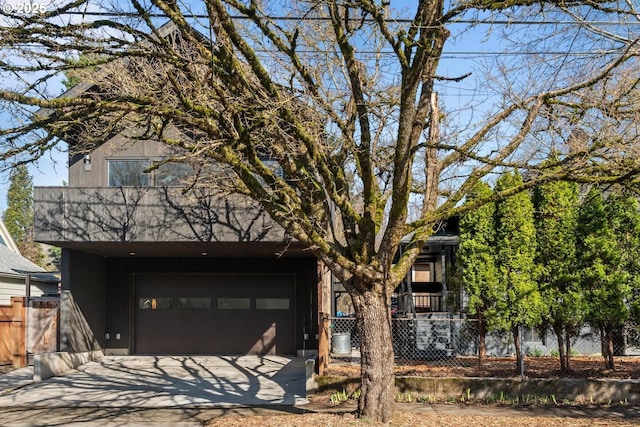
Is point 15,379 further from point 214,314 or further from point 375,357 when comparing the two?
point 375,357

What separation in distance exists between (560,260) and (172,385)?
8.05 meters

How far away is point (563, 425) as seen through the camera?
8.67 m

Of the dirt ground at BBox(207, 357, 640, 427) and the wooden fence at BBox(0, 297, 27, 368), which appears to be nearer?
the dirt ground at BBox(207, 357, 640, 427)

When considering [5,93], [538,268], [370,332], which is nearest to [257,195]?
[370,332]

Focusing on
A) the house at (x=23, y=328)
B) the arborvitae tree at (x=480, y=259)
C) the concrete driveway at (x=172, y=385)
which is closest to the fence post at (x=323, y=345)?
the concrete driveway at (x=172, y=385)

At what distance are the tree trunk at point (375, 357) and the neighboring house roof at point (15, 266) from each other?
45.2 ft

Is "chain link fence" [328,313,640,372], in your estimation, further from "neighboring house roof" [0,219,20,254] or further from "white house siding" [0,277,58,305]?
"neighboring house roof" [0,219,20,254]

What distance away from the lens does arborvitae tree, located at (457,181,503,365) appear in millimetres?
12398

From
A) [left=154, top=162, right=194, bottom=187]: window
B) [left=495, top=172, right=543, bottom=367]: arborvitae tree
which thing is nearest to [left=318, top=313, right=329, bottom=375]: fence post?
[left=495, top=172, right=543, bottom=367]: arborvitae tree

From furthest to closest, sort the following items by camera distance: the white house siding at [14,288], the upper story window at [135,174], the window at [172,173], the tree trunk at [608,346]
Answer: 1. the white house siding at [14,288]
2. the upper story window at [135,174]
3. the window at [172,173]
4. the tree trunk at [608,346]

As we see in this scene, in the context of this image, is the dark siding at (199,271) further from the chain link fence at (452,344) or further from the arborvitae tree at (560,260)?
the arborvitae tree at (560,260)

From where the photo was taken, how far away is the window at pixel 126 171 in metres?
16.2

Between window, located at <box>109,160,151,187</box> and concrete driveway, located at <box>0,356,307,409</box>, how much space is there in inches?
181

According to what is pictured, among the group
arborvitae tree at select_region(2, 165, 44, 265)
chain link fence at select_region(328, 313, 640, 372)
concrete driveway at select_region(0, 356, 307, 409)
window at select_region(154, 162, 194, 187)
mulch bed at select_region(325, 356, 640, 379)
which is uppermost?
arborvitae tree at select_region(2, 165, 44, 265)
